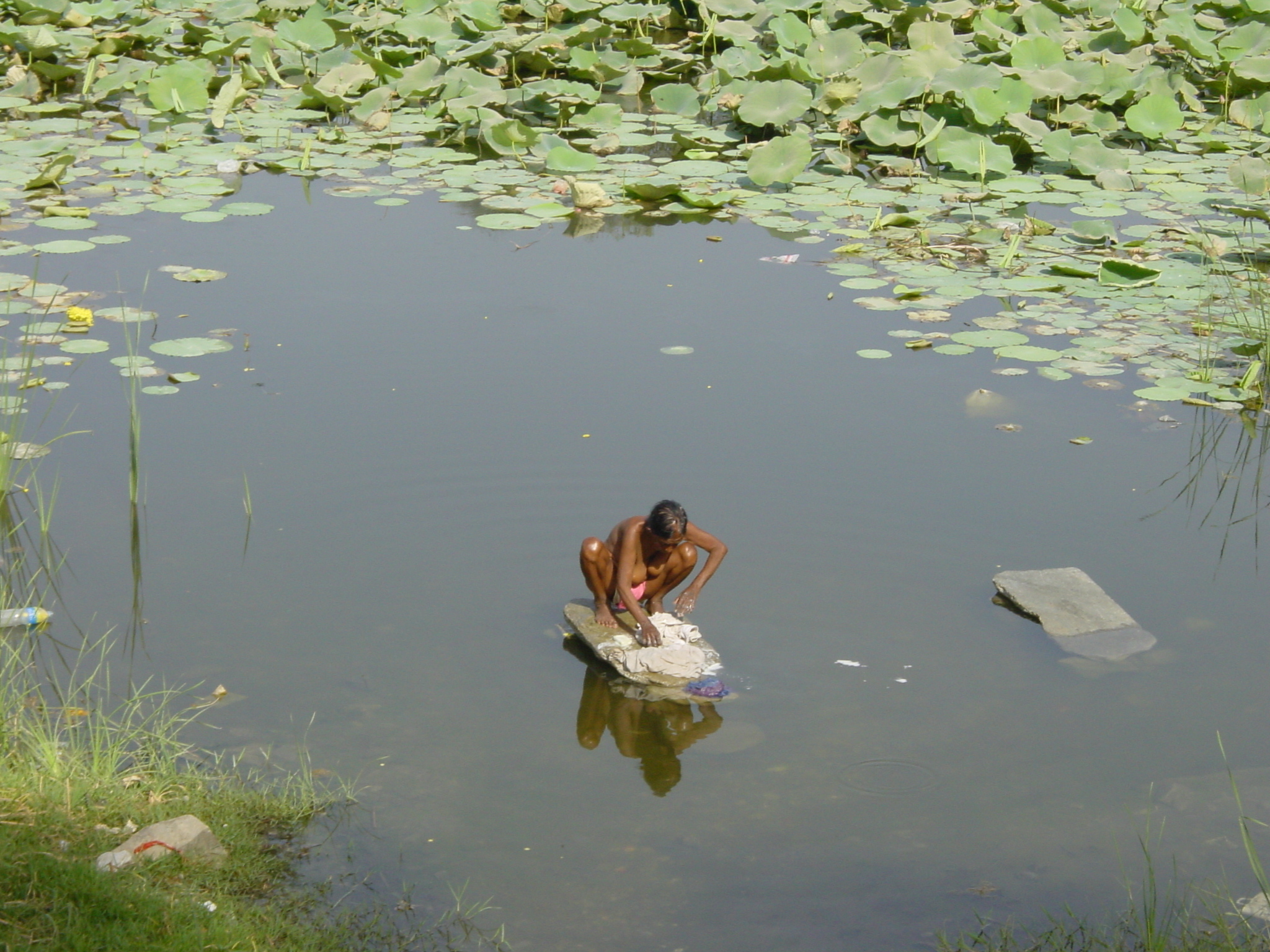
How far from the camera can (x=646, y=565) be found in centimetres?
486

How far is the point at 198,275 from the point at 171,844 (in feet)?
16.8

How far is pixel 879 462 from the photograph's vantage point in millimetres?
6059

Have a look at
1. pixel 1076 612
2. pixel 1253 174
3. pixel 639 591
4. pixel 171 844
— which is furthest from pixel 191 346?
pixel 1253 174

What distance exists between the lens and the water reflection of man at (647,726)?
4.27 meters

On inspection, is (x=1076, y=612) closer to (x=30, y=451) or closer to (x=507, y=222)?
(x=30, y=451)

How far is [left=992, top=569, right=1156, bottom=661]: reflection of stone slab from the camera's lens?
4785 millimetres

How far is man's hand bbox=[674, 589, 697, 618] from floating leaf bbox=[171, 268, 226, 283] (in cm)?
426

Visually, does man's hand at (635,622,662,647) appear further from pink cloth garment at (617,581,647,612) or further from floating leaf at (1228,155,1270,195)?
floating leaf at (1228,155,1270,195)

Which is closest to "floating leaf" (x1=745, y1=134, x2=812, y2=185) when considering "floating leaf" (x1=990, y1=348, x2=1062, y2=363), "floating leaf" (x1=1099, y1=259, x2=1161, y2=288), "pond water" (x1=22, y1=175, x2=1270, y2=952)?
"pond water" (x1=22, y1=175, x2=1270, y2=952)

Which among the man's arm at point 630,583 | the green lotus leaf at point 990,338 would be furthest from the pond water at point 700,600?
the green lotus leaf at point 990,338

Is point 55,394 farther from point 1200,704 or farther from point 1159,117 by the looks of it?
point 1159,117

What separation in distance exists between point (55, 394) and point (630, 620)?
123 inches

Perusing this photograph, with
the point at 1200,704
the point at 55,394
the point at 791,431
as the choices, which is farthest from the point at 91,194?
the point at 1200,704

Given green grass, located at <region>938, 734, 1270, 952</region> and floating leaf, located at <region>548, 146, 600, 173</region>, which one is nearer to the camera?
green grass, located at <region>938, 734, 1270, 952</region>
